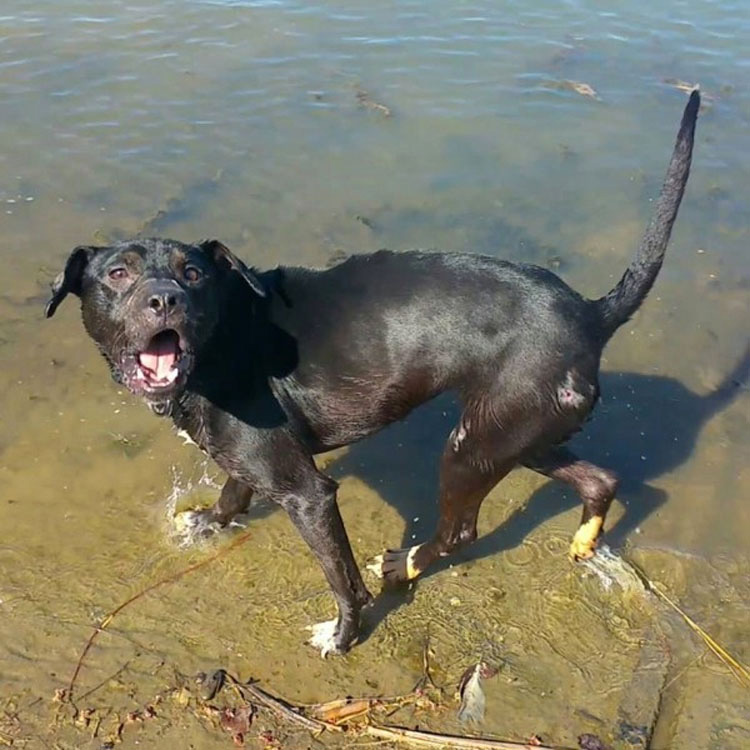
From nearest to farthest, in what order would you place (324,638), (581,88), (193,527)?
1. (324,638)
2. (193,527)
3. (581,88)

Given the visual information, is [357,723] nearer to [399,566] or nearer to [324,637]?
[324,637]

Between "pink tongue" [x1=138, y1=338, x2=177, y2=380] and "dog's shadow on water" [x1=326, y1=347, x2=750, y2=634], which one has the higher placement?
"pink tongue" [x1=138, y1=338, x2=177, y2=380]

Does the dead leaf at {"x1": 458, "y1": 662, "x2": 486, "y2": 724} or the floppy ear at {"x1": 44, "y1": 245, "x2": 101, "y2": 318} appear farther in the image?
the dead leaf at {"x1": 458, "y1": 662, "x2": 486, "y2": 724}

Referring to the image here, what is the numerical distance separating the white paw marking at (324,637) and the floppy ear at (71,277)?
1.96 meters

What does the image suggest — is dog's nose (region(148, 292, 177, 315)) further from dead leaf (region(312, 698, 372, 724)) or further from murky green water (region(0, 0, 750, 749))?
dead leaf (region(312, 698, 372, 724))

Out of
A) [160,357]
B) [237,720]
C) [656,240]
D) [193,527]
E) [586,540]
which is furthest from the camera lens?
[193,527]

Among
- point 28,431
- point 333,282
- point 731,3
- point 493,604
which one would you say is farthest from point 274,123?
point 731,3

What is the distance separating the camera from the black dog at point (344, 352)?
396 centimetres

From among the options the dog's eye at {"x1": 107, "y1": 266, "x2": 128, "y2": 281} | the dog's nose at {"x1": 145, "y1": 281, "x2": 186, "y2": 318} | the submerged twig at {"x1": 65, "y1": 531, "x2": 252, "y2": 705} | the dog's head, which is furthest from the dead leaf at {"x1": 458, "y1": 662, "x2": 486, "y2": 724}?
the dog's eye at {"x1": 107, "y1": 266, "x2": 128, "y2": 281}

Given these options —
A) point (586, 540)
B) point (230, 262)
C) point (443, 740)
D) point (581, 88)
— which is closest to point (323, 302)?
point (230, 262)

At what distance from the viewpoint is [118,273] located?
155 inches

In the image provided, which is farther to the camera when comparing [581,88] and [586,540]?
[581,88]

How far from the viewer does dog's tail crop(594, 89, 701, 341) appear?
4195mm

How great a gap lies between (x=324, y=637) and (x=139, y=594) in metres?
1.01
